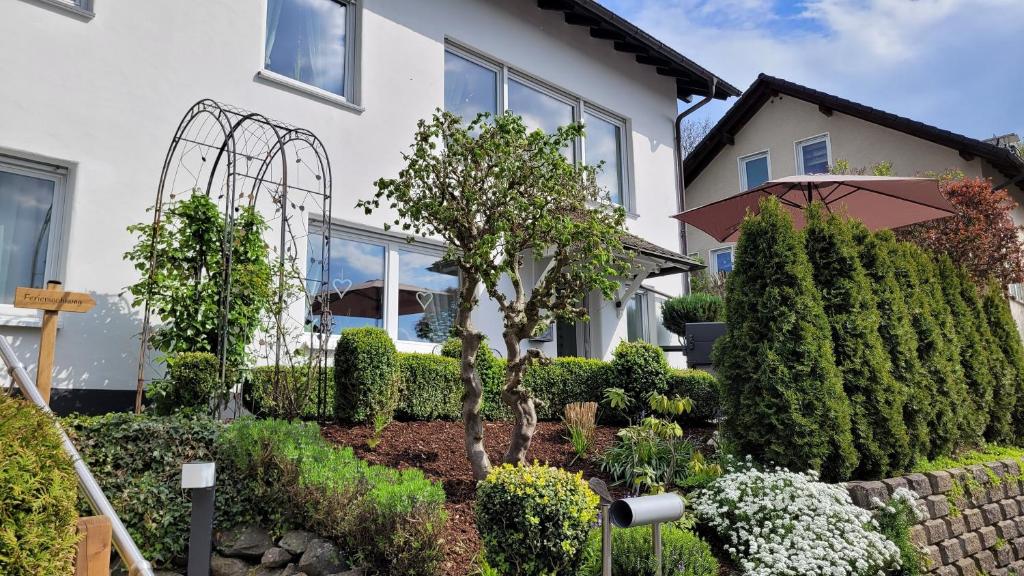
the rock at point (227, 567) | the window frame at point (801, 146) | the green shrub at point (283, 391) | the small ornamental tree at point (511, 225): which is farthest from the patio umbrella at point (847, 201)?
the window frame at point (801, 146)

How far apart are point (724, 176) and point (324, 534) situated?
17935 mm

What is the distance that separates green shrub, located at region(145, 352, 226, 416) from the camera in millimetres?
5375

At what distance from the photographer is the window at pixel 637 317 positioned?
40.6ft

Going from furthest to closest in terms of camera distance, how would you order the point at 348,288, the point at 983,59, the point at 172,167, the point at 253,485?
the point at 983,59 < the point at 348,288 < the point at 172,167 < the point at 253,485

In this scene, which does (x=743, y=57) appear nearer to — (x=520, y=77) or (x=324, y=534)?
(x=520, y=77)

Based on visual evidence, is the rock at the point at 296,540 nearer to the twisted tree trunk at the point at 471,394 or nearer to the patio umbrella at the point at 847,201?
the twisted tree trunk at the point at 471,394

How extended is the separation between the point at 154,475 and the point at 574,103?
937cm

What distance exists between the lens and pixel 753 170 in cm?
1936

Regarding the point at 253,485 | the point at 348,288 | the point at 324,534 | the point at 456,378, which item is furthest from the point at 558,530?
the point at 348,288

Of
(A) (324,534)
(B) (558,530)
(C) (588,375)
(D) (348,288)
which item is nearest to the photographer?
(B) (558,530)

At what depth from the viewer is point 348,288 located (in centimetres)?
807

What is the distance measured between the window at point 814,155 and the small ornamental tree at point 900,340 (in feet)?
40.5

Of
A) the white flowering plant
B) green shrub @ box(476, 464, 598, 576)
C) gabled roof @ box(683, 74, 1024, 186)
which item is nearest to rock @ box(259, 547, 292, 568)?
green shrub @ box(476, 464, 598, 576)

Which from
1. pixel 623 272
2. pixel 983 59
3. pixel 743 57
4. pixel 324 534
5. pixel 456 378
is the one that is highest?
pixel 983 59
